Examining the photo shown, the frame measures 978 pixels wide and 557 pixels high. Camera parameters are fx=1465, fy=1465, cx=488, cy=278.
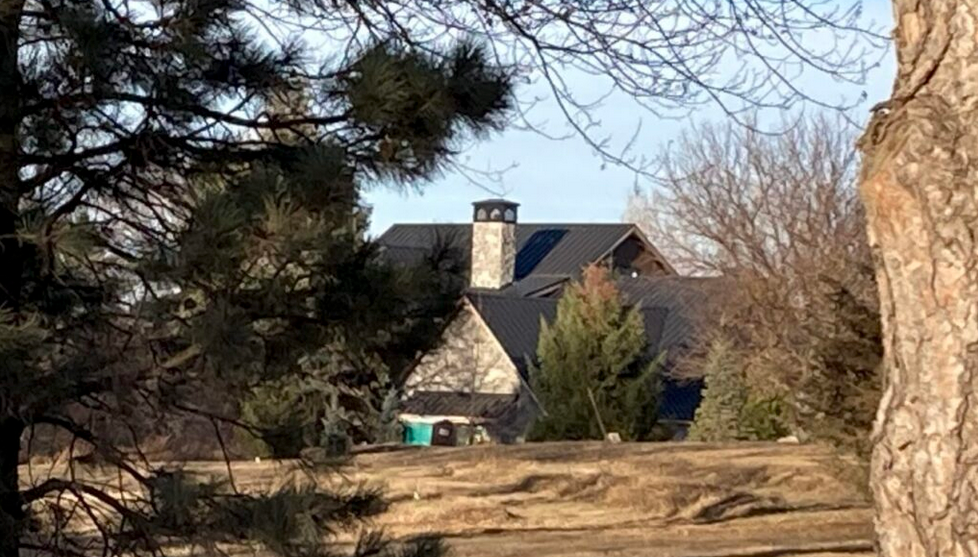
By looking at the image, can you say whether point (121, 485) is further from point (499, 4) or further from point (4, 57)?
point (499, 4)

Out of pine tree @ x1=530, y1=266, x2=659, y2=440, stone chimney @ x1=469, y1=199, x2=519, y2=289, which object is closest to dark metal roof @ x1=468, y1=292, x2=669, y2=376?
stone chimney @ x1=469, y1=199, x2=519, y2=289

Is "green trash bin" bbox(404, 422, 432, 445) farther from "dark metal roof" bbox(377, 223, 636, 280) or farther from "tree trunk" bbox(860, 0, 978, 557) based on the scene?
"tree trunk" bbox(860, 0, 978, 557)

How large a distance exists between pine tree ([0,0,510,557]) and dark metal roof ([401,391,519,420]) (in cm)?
1957

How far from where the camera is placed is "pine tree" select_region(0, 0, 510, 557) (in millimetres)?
3463

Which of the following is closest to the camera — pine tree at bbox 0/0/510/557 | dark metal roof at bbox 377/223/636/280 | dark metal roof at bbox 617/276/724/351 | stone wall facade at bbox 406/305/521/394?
pine tree at bbox 0/0/510/557

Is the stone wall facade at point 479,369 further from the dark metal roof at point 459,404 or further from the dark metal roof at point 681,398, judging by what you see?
the dark metal roof at point 681,398

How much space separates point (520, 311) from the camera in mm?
26328

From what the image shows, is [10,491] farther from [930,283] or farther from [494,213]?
[494,213]

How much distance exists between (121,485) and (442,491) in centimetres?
593

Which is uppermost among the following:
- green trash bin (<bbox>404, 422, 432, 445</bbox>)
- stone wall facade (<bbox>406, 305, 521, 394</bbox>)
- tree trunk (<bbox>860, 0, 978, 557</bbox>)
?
stone wall facade (<bbox>406, 305, 521, 394</bbox>)

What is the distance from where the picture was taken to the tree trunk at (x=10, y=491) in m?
3.60

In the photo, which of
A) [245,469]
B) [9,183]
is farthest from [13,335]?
[245,469]

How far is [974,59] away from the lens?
2131 millimetres

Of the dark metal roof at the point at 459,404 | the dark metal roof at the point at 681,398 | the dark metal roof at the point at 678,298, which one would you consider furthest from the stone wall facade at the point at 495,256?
the dark metal roof at the point at 459,404
